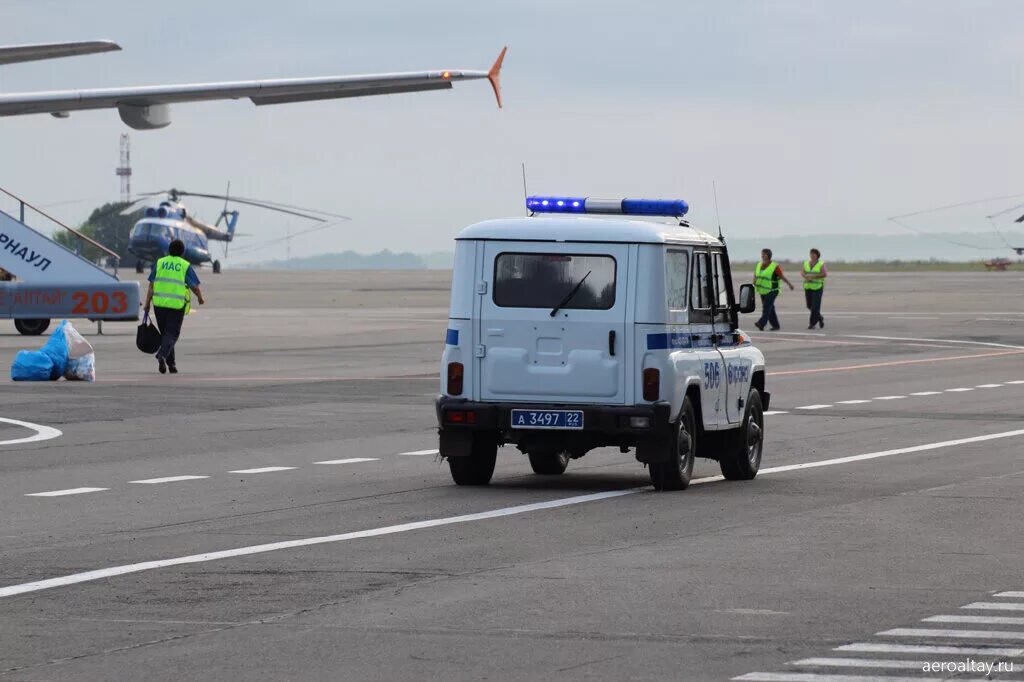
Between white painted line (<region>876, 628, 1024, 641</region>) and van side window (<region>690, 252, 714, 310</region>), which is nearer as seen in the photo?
white painted line (<region>876, 628, 1024, 641</region>)

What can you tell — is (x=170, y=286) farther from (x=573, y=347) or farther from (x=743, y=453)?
(x=573, y=347)

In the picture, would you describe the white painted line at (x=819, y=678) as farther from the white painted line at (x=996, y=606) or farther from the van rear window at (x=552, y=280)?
the van rear window at (x=552, y=280)

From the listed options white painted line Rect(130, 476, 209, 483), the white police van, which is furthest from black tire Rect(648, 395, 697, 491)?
white painted line Rect(130, 476, 209, 483)

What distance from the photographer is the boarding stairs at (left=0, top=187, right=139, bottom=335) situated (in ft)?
120

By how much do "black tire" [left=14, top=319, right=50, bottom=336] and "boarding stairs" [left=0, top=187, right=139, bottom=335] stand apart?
1.44 metres

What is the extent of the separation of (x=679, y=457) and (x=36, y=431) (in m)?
7.79

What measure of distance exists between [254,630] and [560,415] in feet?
19.4

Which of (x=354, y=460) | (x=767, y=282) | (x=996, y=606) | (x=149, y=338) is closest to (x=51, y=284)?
(x=149, y=338)

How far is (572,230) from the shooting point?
14289mm

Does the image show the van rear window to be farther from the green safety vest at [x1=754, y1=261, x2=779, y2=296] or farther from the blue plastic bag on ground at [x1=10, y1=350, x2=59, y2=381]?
the green safety vest at [x1=754, y1=261, x2=779, y2=296]

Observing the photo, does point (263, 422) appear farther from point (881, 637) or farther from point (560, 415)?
point (881, 637)

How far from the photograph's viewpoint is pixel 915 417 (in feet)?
70.4

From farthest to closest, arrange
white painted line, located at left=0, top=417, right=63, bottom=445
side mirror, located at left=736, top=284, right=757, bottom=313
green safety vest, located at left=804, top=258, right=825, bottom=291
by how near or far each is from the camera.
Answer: green safety vest, located at left=804, top=258, right=825, bottom=291 < white painted line, located at left=0, top=417, right=63, bottom=445 < side mirror, located at left=736, top=284, right=757, bottom=313

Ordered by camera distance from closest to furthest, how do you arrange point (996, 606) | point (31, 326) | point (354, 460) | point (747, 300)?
point (996, 606)
point (747, 300)
point (354, 460)
point (31, 326)
